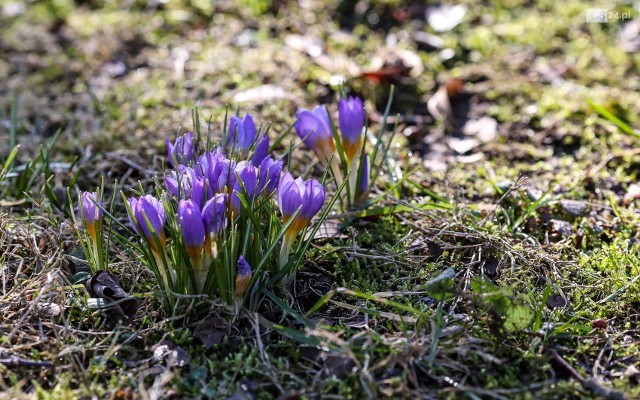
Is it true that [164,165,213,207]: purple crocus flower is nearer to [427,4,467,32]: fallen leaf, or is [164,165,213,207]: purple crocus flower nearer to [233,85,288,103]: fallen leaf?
[233,85,288,103]: fallen leaf

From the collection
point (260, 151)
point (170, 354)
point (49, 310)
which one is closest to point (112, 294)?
point (49, 310)

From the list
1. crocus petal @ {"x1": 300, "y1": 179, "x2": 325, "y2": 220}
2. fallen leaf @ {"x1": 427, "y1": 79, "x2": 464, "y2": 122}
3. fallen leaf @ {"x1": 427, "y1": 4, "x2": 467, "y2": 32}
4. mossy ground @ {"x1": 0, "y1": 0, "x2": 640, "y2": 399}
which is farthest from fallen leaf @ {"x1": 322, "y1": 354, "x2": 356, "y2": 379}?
fallen leaf @ {"x1": 427, "y1": 4, "x2": 467, "y2": 32}

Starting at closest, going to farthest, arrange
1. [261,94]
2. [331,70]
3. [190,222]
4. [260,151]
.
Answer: [190,222], [260,151], [261,94], [331,70]

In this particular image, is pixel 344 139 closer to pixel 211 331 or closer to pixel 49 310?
pixel 211 331

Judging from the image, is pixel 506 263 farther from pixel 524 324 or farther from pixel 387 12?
pixel 387 12

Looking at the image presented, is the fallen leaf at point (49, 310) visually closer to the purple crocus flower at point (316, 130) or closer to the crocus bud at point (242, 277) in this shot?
the crocus bud at point (242, 277)

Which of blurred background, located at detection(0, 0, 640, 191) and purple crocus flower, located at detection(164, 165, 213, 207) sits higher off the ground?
purple crocus flower, located at detection(164, 165, 213, 207)

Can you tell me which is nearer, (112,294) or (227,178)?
(227,178)

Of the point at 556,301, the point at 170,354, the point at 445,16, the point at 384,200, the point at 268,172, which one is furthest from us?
the point at 445,16
